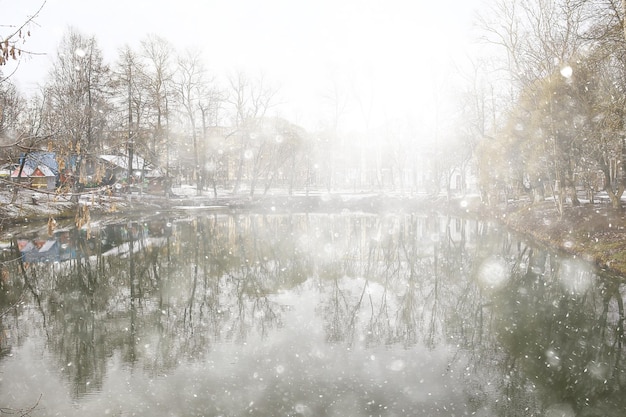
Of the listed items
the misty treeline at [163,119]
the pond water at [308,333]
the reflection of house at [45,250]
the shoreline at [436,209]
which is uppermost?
the misty treeline at [163,119]

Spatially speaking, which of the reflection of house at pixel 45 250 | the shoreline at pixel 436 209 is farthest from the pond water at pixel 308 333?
the shoreline at pixel 436 209

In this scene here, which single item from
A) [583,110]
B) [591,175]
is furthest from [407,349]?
[591,175]

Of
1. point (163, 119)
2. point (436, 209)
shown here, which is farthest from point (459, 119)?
point (163, 119)

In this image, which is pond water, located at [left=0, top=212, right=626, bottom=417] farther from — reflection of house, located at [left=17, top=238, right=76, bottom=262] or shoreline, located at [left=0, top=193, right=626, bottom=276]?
shoreline, located at [left=0, top=193, right=626, bottom=276]

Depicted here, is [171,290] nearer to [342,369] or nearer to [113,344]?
[113,344]

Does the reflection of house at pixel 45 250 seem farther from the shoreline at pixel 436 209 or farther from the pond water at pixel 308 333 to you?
the shoreline at pixel 436 209

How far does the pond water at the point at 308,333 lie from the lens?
7816 millimetres

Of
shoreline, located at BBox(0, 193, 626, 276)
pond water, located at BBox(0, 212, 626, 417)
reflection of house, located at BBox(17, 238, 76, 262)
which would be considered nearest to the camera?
pond water, located at BBox(0, 212, 626, 417)

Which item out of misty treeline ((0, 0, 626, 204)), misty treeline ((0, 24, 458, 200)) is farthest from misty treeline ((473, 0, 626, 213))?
misty treeline ((0, 24, 458, 200))

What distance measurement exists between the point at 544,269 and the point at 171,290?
1482cm

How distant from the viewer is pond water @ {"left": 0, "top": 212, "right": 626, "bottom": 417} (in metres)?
7.82

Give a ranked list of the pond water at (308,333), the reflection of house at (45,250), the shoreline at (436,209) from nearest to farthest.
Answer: the pond water at (308,333) → the shoreline at (436,209) → the reflection of house at (45,250)

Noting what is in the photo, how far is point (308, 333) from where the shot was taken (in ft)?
36.3

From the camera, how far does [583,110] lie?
23.2 metres
